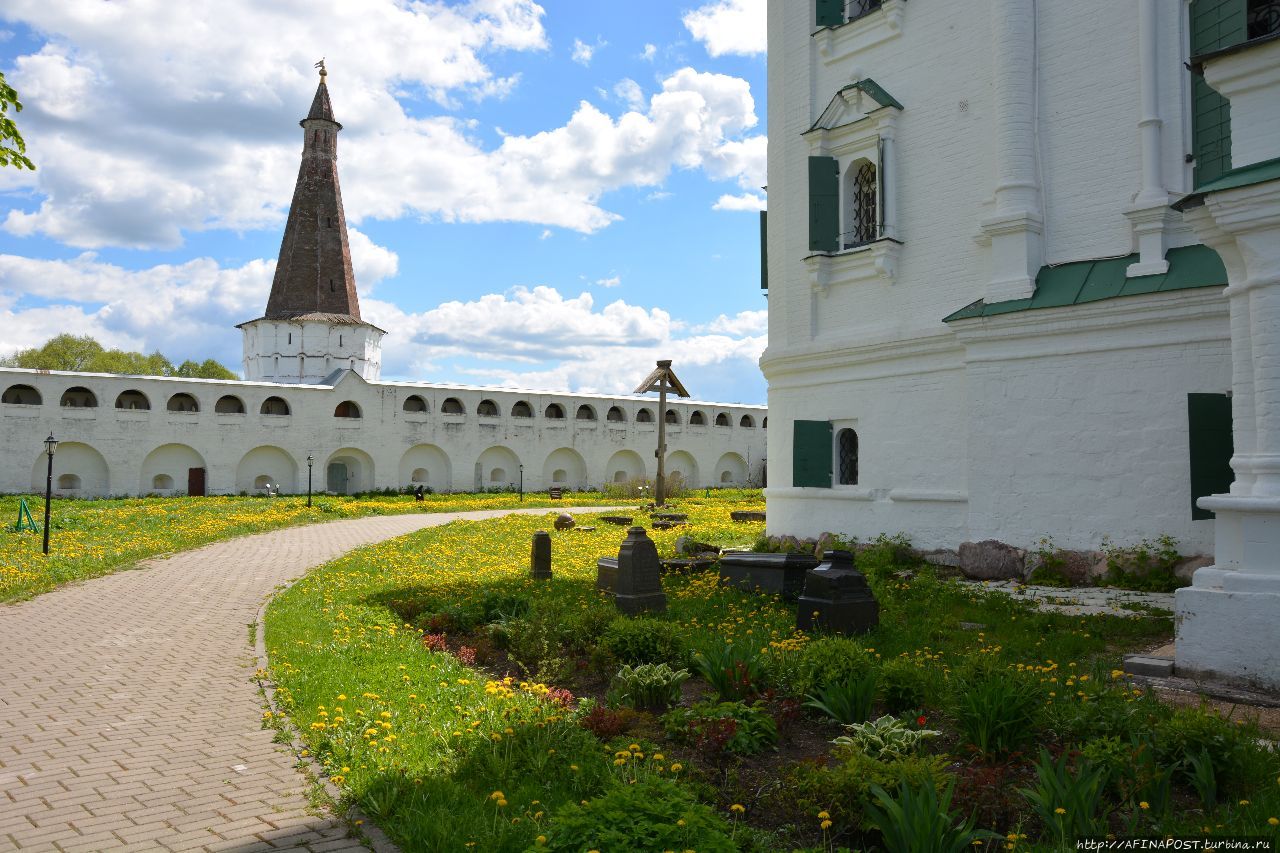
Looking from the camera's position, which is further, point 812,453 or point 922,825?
point 812,453

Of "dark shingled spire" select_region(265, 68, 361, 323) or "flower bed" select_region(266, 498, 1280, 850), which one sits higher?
"dark shingled spire" select_region(265, 68, 361, 323)

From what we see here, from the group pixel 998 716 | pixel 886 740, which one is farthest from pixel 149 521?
pixel 998 716

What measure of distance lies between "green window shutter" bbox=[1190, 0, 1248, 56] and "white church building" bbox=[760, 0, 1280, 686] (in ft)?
0.14

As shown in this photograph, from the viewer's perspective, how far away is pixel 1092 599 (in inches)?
421

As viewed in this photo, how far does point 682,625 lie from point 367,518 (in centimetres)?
2108

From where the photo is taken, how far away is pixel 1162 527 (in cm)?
1122

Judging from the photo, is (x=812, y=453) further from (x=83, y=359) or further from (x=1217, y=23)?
(x=83, y=359)

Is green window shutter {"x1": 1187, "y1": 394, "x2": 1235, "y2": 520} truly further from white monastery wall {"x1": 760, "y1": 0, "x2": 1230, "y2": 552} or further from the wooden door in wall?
the wooden door in wall

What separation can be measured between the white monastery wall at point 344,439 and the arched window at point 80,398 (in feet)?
0.77

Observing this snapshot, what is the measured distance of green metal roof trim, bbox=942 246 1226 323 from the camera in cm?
1116

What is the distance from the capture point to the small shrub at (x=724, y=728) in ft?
17.4

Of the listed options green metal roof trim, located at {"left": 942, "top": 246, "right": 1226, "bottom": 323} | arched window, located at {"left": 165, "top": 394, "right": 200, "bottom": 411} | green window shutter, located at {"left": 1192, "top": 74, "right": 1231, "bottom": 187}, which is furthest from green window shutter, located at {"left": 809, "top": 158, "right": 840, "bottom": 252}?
arched window, located at {"left": 165, "top": 394, "right": 200, "bottom": 411}

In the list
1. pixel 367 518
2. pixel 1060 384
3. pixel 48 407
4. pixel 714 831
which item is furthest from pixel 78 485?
pixel 714 831

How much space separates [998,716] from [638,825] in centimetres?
275
